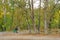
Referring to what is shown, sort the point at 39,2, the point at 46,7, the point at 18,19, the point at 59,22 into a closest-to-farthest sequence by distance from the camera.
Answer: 1. the point at 46,7
2. the point at 39,2
3. the point at 18,19
4. the point at 59,22

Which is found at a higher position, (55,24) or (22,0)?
(22,0)

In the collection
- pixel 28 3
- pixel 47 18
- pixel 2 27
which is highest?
pixel 28 3

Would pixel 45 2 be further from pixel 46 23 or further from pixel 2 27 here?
pixel 2 27

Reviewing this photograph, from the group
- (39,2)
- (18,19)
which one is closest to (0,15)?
(18,19)

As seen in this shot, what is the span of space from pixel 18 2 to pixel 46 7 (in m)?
4.39

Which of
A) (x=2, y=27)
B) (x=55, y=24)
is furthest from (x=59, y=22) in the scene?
(x=2, y=27)

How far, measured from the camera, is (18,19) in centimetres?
3841

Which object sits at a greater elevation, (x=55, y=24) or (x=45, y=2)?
(x=45, y=2)

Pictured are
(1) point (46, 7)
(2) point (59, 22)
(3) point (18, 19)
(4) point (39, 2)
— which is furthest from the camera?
(2) point (59, 22)

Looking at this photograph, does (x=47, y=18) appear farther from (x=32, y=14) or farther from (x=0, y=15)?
(x=0, y=15)

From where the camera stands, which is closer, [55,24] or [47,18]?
[47,18]

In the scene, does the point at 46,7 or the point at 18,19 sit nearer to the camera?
the point at 46,7

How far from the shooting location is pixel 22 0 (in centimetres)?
2988

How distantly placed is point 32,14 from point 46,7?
2.75 metres
